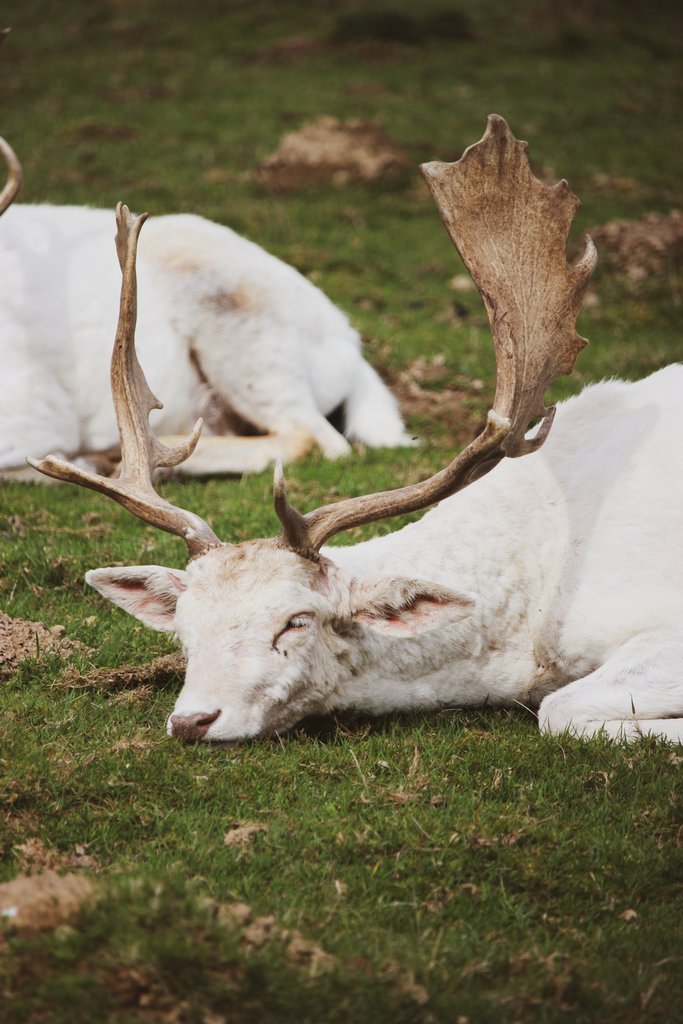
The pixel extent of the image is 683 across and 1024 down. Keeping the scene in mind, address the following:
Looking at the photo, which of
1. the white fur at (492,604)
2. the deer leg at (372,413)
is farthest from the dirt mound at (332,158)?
the white fur at (492,604)

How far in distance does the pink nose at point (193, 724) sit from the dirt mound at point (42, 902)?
43.2 inches

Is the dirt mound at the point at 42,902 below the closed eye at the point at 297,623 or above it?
above

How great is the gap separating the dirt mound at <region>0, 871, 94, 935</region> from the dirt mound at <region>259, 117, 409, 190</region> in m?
14.1

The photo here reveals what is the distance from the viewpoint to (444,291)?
13664 mm

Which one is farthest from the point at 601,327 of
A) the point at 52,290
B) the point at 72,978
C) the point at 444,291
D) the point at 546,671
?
the point at 72,978

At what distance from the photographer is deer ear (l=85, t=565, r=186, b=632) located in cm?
550

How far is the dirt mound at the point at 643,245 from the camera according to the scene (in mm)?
14148

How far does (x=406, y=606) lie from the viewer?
17.4 feet

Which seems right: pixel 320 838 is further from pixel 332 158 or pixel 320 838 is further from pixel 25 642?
pixel 332 158

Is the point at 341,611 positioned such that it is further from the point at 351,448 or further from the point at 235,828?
the point at 351,448

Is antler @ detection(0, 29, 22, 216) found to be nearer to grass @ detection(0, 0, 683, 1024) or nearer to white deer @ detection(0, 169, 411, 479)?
white deer @ detection(0, 169, 411, 479)

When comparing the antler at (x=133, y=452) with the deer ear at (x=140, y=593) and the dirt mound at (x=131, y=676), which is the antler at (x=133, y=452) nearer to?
the deer ear at (x=140, y=593)

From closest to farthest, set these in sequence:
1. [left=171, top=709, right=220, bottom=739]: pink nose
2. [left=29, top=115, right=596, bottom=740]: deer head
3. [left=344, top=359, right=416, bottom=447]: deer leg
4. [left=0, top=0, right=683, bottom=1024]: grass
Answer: [left=0, top=0, right=683, bottom=1024]: grass < [left=171, top=709, right=220, bottom=739]: pink nose < [left=29, top=115, right=596, bottom=740]: deer head < [left=344, top=359, right=416, bottom=447]: deer leg

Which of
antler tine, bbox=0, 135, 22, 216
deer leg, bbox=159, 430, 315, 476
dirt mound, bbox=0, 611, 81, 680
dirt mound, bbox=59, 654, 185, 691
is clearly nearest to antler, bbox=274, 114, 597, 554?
dirt mound, bbox=59, 654, 185, 691
